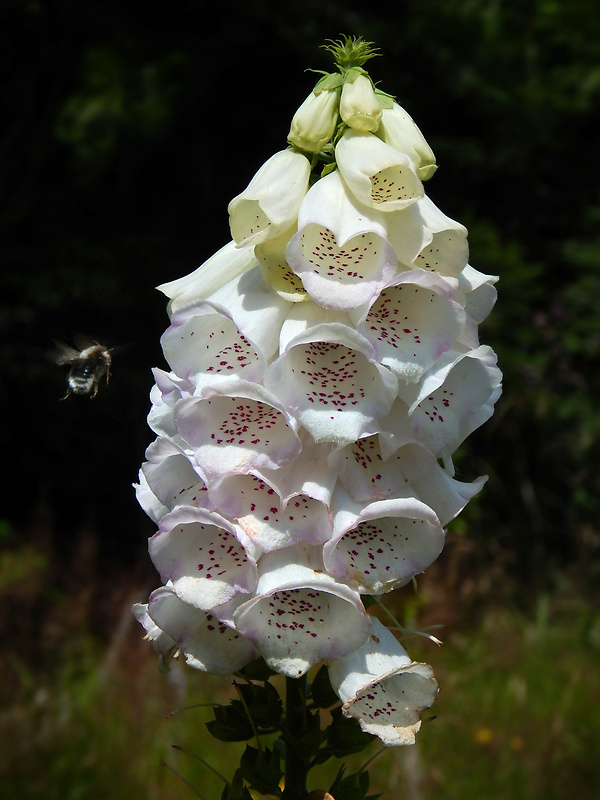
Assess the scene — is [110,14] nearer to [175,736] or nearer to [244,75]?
[244,75]

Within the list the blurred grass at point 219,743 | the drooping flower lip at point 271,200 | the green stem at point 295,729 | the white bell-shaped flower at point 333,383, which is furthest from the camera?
the blurred grass at point 219,743

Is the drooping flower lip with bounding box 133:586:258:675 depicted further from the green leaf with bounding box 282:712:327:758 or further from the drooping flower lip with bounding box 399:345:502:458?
the drooping flower lip with bounding box 399:345:502:458

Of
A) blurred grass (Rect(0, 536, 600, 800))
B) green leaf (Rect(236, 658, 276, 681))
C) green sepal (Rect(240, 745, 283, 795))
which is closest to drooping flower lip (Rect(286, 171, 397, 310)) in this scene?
green leaf (Rect(236, 658, 276, 681))

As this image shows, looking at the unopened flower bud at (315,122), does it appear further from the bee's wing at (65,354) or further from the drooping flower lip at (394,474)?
the bee's wing at (65,354)

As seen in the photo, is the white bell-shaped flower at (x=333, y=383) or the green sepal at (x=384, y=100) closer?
the white bell-shaped flower at (x=333, y=383)

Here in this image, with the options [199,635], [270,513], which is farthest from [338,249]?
[199,635]

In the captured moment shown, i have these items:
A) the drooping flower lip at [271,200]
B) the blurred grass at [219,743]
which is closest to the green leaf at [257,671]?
the drooping flower lip at [271,200]
